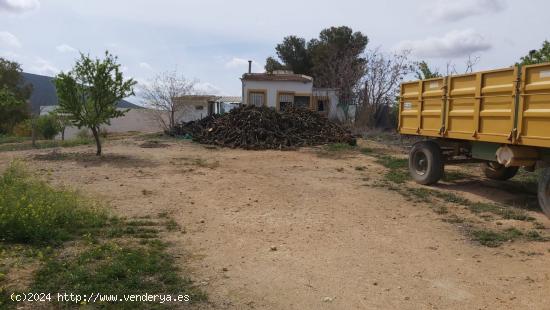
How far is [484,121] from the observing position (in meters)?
7.87

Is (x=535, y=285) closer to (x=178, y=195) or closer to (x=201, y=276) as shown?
(x=201, y=276)

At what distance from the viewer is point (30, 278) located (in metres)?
3.98

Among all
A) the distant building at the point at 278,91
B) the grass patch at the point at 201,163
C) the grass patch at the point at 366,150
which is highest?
the distant building at the point at 278,91

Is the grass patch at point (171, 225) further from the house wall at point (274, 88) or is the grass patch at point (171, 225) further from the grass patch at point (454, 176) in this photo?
the house wall at point (274, 88)

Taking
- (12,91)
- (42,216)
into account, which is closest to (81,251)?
(42,216)

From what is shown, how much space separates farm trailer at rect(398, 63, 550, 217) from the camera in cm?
682

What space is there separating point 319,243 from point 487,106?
4175 millimetres

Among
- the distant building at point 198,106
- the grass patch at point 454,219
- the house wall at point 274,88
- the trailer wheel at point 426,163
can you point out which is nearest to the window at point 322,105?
the house wall at point 274,88

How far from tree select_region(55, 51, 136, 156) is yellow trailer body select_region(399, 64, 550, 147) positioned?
28.3 feet

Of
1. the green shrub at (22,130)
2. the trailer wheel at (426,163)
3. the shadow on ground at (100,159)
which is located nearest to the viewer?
the trailer wheel at (426,163)

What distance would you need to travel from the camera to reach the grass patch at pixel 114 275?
384 cm

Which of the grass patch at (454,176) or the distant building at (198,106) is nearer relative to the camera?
the grass patch at (454,176)

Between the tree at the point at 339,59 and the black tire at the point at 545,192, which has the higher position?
the tree at the point at 339,59

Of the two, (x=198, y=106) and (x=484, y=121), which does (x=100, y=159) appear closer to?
(x=484, y=121)
